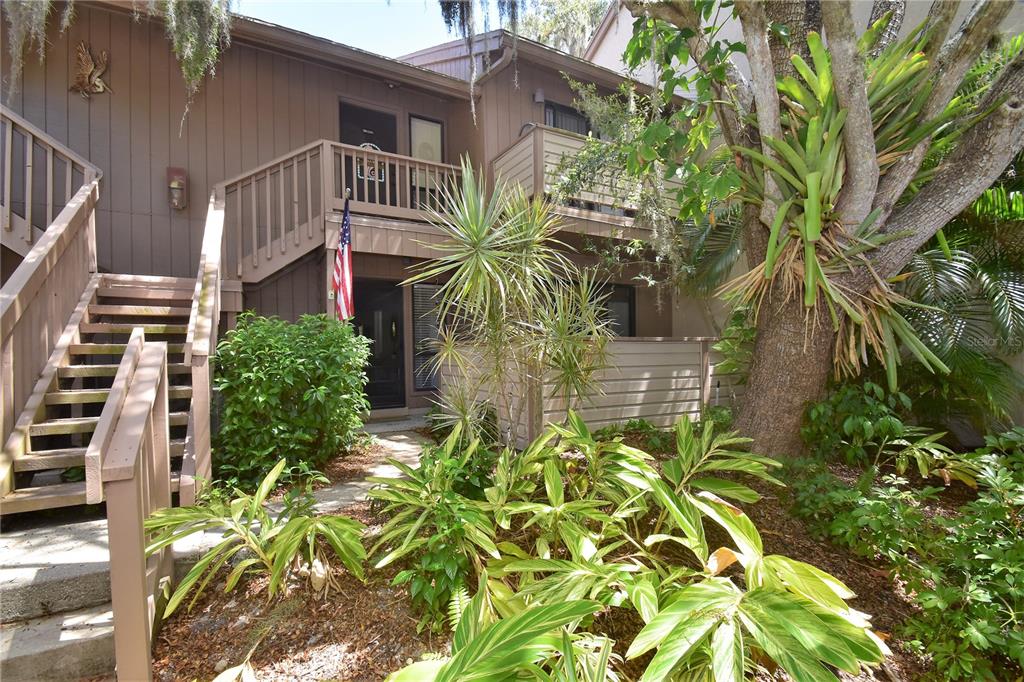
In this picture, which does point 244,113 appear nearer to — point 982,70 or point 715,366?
point 715,366

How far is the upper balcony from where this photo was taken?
19.5 feet

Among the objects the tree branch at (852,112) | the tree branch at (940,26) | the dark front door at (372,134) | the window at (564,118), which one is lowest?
the tree branch at (852,112)

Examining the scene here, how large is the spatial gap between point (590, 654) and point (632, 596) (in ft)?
0.80

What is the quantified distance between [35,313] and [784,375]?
533cm

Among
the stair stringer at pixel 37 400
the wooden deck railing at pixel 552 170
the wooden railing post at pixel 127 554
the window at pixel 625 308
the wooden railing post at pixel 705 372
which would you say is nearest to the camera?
the wooden railing post at pixel 127 554

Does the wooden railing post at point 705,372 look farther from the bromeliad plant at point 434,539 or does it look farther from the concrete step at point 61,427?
the concrete step at point 61,427

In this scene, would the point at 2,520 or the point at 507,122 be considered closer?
the point at 2,520

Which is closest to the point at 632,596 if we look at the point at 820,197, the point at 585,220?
the point at 820,197

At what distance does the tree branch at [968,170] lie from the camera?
103 inches

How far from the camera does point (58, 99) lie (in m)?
5.48

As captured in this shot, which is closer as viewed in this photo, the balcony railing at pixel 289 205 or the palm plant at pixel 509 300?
the palm plant at pixel 509 300

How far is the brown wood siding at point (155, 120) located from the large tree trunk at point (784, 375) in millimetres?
6568

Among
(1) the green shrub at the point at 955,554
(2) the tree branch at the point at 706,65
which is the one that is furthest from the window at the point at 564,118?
(1) the green shrub at the point at 955,554

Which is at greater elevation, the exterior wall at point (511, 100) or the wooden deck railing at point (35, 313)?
the exterior wall at point (511, 100)
